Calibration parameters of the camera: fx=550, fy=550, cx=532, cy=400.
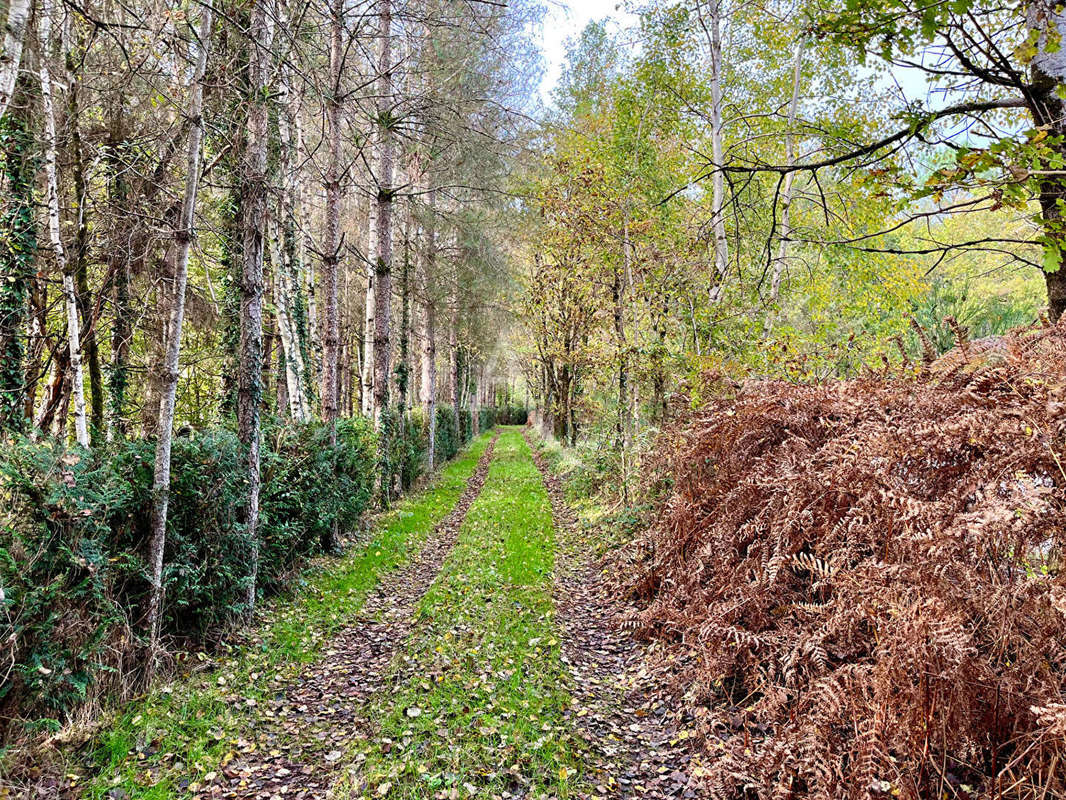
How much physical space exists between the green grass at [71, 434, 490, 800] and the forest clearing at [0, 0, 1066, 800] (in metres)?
0.04

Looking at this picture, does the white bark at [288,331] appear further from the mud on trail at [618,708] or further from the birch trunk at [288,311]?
the mud on trail at [618,708]

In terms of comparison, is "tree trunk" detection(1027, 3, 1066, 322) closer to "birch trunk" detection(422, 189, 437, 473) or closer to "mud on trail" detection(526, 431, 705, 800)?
"mud on trail" detection(526, 431, 705, 800)

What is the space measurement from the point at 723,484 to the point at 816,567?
1944 mm

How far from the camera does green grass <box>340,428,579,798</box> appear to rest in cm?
364

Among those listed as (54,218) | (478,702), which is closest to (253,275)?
(54,218)

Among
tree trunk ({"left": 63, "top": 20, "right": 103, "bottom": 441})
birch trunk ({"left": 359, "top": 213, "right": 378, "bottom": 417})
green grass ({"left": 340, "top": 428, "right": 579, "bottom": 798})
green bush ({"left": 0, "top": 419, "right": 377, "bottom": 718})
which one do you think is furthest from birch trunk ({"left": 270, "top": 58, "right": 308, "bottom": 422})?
green grass ({"left": 340, "top": 428, "right": 579, "bottom": 798})

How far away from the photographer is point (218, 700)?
4.47 m

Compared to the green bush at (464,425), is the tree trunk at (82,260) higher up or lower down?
higher up

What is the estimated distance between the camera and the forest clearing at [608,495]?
2.99 meters

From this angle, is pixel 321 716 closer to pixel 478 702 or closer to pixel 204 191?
pixel 478 702

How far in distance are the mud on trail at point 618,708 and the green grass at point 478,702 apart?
178 mm

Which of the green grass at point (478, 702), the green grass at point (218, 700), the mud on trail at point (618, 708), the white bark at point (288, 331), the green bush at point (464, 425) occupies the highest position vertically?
the white bark at point (288, 331)

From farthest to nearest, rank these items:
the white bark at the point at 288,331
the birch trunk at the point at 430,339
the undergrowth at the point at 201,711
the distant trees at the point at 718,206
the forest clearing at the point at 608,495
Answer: the birch trunk at the point at 430,339 < the white bark at the point at 288,331 < the distant trees at the point at 718,206 < the undergrowth at the point at 201,711 < the forest clearing at the point at 608,495

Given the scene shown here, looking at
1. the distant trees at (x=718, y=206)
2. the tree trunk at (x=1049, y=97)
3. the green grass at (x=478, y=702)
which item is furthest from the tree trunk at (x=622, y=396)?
the tree trunk at (x=1049, y=97)
